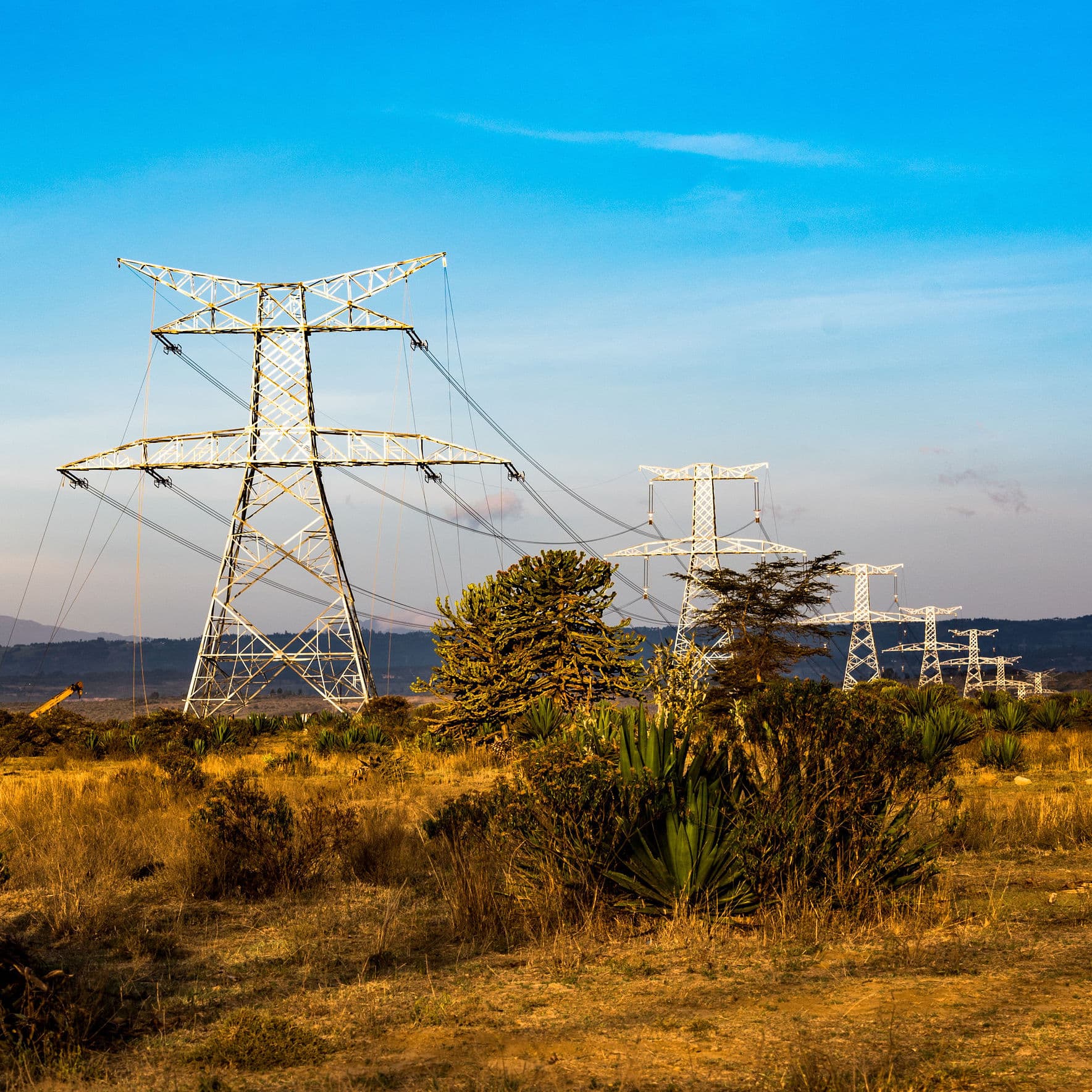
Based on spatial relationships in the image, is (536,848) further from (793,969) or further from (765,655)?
(765,655)

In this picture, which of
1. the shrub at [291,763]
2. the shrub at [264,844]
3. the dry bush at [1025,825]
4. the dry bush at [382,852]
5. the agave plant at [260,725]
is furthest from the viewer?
the agave plant at [260,725]

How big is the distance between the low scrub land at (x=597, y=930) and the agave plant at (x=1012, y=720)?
12.0 m

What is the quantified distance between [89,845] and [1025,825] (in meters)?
9.44

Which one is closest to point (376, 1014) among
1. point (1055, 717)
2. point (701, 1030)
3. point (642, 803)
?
point (701, 1030)

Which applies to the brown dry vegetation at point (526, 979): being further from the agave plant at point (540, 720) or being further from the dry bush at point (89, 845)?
the agave plant at point (540, 720)

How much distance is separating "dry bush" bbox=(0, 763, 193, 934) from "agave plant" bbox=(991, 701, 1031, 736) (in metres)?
17.9

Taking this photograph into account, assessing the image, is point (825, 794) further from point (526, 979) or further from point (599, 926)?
point (526, 979)

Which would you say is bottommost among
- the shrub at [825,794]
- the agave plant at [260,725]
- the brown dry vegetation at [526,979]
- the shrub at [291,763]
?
the agave plant at [260,725]

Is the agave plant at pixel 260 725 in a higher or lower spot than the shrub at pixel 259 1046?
lower

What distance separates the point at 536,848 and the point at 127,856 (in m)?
4.68

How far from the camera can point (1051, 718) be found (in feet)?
77.5

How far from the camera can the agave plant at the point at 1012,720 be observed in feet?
74.3

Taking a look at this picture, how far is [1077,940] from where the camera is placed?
6281 millimetres

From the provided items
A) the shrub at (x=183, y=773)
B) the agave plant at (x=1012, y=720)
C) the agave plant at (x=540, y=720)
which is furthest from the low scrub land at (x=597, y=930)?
A: the agave plant at (x=1012, y=720)
